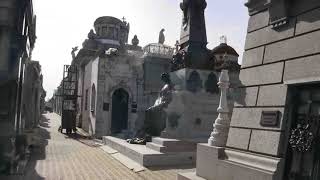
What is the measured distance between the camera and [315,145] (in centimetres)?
543

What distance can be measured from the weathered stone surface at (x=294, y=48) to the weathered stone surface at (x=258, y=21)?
50 centimetres

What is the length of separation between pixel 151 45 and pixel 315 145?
2763cm

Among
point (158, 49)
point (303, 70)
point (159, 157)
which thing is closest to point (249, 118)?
point (303, 70)

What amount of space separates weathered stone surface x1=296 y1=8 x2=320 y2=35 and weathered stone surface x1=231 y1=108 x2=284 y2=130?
1262 mm

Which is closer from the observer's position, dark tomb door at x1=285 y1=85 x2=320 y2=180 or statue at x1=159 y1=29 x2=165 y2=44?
dark tomb door at x1=285 y1=85 x2=320 y2=180

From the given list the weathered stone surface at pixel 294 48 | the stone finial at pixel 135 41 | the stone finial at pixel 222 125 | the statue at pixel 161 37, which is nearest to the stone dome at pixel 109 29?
the stone finial at pixel 135 41

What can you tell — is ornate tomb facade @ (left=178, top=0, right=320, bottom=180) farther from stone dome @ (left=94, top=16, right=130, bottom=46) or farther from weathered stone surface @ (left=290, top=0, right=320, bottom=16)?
stone dome @ (left=94, top=16, right=130, bottom=46)

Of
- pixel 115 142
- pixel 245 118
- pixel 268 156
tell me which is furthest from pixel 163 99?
pixel 268 156

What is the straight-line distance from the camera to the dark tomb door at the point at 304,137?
5438 millimetres

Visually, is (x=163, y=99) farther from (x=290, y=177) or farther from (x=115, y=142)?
(x=290, y=177)

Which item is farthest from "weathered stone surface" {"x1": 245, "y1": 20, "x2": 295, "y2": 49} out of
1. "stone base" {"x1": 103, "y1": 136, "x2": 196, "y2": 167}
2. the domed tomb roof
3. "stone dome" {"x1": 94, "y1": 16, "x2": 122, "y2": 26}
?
"stone dome" {"x1": 94, "y1": 16, "x2": 122, "y2": 26}

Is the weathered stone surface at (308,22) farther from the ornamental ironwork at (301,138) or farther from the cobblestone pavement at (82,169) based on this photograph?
the cobblestone pavement at (82,169)

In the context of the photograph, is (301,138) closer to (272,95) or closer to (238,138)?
(272,95)

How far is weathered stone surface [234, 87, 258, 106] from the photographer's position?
6.68 metres
